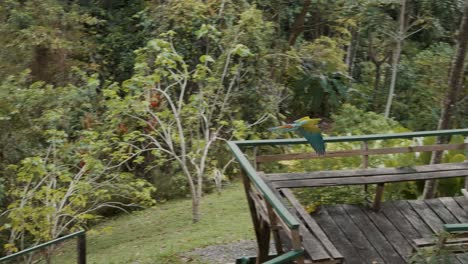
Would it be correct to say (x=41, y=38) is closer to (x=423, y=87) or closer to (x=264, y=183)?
(x=423, y=87)

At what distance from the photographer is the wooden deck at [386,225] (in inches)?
156

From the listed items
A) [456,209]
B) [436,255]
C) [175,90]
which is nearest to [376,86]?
[175,90]

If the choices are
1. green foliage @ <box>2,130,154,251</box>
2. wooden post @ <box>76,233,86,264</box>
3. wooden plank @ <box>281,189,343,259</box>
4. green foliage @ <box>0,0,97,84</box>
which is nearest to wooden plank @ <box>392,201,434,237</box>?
wooden plank @ <box>281,189,343,259</box>

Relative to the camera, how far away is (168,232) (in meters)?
8.12

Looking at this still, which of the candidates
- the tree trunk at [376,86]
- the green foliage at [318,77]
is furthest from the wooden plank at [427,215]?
the tree trunk at [376,86]

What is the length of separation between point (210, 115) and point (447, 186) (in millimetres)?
3725

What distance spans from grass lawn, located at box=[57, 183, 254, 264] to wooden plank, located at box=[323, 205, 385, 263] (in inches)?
86.6

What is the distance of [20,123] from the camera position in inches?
322

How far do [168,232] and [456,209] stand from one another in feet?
14.3

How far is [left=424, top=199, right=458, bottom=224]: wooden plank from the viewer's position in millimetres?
4469

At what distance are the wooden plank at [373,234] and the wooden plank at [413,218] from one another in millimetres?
282

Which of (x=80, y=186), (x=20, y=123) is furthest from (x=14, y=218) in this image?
(x=20, y=123)

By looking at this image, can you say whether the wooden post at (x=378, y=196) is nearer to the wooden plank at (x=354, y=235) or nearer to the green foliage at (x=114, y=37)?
the wooden plank at (x=354, y=235)

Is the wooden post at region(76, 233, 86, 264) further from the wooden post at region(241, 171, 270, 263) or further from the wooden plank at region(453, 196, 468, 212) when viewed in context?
→ the wooden plank at region(453, 196, 468, 212)
